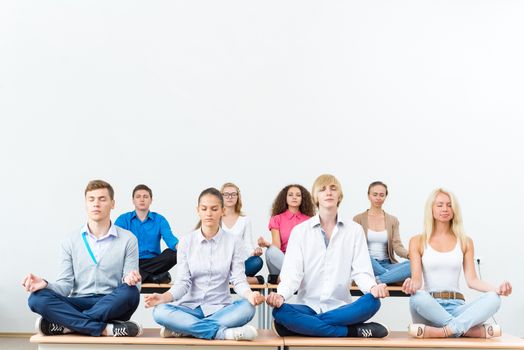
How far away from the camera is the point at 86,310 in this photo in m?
3.65

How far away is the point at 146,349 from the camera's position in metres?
3.34

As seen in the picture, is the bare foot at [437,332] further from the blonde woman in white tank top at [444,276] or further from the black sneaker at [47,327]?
the black sneaker at [47,327]

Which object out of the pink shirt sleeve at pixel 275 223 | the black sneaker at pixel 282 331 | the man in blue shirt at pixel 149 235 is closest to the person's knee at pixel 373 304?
the black sneaker at pixel 282 331

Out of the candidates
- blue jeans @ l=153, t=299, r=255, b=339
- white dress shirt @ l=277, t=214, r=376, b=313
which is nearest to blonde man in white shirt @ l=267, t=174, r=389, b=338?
white dress shirt @ l=277, t=214, r=376, b=313

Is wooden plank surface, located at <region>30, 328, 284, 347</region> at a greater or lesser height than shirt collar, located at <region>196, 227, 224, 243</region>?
lesser

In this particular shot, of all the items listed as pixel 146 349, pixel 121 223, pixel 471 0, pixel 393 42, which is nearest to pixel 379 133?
pixel 393 42

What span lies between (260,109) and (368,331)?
3.48m

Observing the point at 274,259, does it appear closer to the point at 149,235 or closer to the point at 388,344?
the point at 149,235

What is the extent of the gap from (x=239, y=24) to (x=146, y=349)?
4102 millimetres

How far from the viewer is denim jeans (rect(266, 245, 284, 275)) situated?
5348 millimetres

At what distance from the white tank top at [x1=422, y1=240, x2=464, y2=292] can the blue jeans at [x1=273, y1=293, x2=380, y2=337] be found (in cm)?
55

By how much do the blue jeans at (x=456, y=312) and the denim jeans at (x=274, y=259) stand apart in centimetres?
172

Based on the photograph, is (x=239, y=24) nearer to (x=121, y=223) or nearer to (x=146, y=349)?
(x=121, y=223)

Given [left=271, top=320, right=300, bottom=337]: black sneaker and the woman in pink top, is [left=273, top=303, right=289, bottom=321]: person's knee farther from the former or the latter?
the woman in pink top
